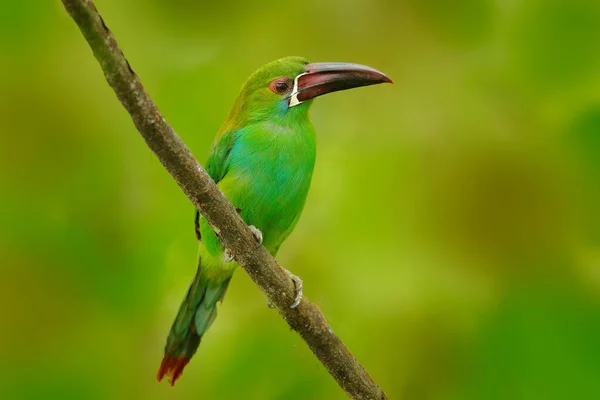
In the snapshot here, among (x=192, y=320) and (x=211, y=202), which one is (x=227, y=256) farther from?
(x=211, y=202)

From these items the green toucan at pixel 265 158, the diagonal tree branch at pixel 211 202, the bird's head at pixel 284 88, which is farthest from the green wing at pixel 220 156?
the diagonal tree branch at pixel 211 202

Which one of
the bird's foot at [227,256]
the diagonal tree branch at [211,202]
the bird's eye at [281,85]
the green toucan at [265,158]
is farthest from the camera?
the bird's eye at [281,85]

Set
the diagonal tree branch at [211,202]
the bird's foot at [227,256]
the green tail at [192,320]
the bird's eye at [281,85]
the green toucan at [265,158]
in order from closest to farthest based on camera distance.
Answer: the diagonal tree branch at [211,202] → the bird's foot at [227,256] → the green toucan at [265,158] → the bird's eye at [281,85] → the green tail at [192,320]

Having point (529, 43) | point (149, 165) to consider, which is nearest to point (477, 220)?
point (529, 43)

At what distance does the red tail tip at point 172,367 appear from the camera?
318cm

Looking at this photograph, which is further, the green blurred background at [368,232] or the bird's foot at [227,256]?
the green blurred background at [368,232]

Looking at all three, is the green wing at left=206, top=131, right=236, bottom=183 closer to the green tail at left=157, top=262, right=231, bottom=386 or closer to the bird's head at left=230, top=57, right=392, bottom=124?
the bird's head at left=230, top=57, right=392, bottom=124

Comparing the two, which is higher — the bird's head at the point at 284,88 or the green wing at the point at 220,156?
the bird's head at the point at 284,88

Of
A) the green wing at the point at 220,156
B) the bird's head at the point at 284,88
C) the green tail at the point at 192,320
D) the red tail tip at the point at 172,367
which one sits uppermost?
the bird's head at the point at 284,88

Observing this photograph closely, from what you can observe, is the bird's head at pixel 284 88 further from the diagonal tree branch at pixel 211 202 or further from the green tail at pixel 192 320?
the diagonal tree branch at pixel 211 202

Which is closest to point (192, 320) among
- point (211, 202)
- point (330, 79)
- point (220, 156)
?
point (220, 156)

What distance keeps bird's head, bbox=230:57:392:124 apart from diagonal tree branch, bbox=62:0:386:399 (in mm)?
876

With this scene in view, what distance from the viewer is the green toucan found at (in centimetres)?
298

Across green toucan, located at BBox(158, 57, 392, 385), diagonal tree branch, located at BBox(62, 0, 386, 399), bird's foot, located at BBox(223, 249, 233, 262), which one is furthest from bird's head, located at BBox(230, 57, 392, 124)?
diagonal tree branch, located at BBox(62, 0, 386, 399)
